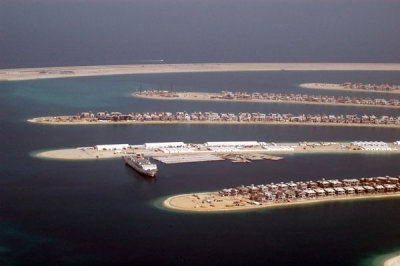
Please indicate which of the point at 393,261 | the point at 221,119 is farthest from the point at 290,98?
the point at 393,261

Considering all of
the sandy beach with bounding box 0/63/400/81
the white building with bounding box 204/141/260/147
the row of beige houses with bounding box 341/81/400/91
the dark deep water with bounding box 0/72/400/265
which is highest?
the sandy beach with bounding box 0/63/400/81

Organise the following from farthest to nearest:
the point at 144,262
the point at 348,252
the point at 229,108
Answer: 1. the point at 229,108
2. the point at 348,252
3. the point at 144,262

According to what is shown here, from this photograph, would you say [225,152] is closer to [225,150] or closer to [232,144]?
[225,150]

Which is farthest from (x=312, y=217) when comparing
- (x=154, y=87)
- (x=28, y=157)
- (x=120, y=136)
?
(x=154, y=87)

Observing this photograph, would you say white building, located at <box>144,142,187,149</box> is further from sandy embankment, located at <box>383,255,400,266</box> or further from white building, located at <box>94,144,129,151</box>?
sandy embankment, located at <box>383,255,400,266</box>

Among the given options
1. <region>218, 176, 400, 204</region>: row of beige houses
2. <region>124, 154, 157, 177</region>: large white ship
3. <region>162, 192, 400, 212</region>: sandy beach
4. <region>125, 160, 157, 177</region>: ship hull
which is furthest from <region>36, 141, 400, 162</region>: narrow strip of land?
<region>162, 192, 400, 212</region>: sandy beach

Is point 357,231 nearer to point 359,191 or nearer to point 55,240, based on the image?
point 359,191
